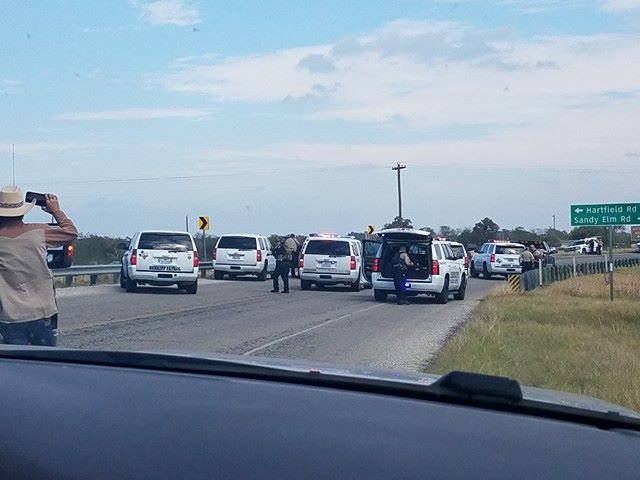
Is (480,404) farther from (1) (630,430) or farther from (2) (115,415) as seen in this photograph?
(2) (115,415)

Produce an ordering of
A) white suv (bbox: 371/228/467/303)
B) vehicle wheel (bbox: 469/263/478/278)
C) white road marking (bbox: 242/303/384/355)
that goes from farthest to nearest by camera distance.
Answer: vehicle wheel (bbox: 469/263/478/278), white suv (bbox: 371/228/467/303), white road marking (bbox: 242/303/384/355)

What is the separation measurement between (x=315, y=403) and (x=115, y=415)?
0.50m

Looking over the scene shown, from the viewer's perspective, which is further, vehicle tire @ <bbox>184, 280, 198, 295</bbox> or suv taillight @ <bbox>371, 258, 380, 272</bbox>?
vehicle tire @ <bbox>184, 280, 198, 295</bbox>

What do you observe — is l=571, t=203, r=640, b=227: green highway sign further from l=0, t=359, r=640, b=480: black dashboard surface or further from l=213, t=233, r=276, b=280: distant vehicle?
l=0, t=359, r=640, b=480: black dashboard surface

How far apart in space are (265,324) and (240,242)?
65.4 feet

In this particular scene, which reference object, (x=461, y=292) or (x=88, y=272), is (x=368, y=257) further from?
(x=88, y=272)

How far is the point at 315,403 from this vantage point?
260 centimetres

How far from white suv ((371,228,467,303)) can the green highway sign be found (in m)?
4.61

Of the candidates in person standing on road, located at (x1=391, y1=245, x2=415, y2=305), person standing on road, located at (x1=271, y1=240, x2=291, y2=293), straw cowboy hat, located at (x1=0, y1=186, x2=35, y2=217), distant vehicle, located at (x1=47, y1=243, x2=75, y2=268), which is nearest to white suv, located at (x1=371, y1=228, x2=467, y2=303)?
person standing on road, located at (x1=391, y1=245, x2=415, y2=305)

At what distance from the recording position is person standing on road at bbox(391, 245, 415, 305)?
25.9 metres

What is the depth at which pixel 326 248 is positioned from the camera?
32.5 m

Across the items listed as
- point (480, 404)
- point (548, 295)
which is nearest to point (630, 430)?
point (480, 404)

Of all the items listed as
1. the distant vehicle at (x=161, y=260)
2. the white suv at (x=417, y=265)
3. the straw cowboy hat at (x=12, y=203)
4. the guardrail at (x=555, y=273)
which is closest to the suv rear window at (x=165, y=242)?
the distant vehicle at (x=161, y=260)

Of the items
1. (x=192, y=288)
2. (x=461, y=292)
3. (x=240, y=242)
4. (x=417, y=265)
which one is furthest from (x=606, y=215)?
(x=240, y=242)
